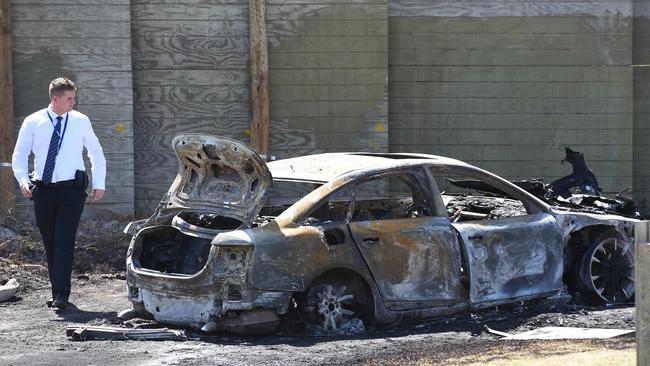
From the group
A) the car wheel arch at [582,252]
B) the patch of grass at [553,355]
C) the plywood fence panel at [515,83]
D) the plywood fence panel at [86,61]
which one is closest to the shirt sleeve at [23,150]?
the plywood fence panel at [86,61]

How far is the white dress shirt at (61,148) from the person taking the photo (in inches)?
411

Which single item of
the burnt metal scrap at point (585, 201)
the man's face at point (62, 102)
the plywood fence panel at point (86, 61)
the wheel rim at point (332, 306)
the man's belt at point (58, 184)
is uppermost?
the plywood fence panel at point (86, 61)

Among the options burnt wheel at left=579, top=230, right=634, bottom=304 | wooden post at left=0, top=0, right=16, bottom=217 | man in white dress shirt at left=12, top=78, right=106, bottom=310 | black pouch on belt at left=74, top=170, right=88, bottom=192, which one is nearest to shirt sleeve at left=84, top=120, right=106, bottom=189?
man in white dress shirt at left=12, top=78, right=106, bottom=310

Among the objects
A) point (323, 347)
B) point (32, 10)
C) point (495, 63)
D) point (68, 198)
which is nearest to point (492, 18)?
point (495, 63)

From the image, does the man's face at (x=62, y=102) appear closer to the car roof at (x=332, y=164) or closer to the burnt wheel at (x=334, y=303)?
the car roof at (x=332, y=164)

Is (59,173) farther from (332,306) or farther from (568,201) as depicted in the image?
(568,201)

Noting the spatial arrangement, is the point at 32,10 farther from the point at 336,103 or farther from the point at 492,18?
the point at 492,18

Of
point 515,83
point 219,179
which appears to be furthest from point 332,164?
point 515,83

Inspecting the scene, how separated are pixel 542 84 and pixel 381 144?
2.32 metres

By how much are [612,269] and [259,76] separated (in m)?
5.84

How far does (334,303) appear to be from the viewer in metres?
9.04

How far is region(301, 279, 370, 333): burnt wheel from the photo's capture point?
29.4 ft

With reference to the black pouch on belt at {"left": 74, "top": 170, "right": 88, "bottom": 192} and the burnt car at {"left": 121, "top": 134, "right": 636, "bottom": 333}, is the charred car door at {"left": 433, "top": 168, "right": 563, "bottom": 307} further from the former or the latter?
the black pouch on belt at {"left": 74, "top": 170, "right": 88, "bottom": 192}

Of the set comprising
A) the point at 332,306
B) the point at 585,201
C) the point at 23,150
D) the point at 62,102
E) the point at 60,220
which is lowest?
the point at 332,306
